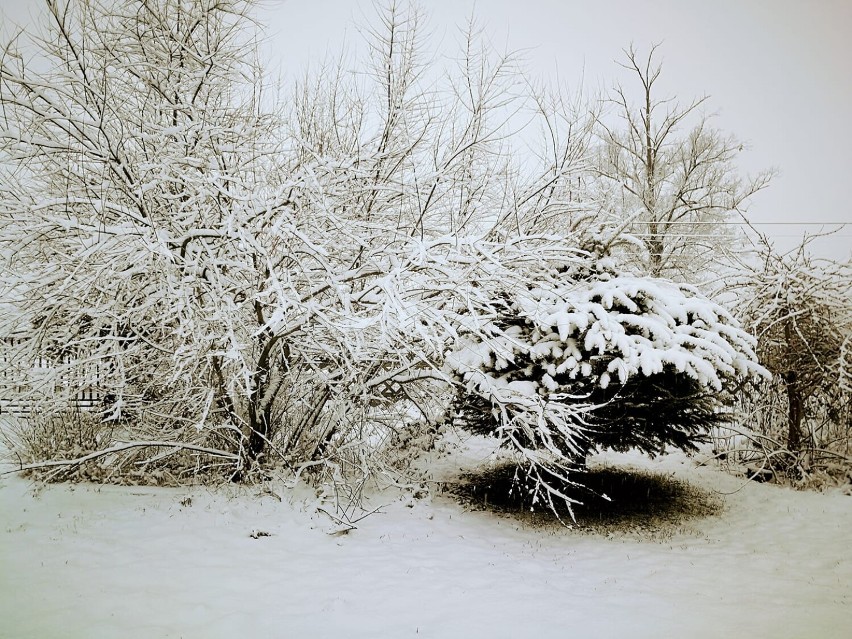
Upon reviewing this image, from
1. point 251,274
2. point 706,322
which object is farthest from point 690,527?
point 251,274

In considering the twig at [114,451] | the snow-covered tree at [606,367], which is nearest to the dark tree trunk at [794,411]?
the snow-covered tree at [606,367]

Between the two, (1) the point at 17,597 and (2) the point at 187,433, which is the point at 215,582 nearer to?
(1) the point at 17,597

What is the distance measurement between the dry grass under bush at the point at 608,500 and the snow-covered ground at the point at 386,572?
26cm

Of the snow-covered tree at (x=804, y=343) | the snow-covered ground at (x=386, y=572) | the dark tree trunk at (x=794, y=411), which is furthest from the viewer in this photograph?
the dark tree trunk at (x=794, y=411)

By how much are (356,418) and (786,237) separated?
6.30 meters

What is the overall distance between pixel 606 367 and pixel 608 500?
181 centimetres

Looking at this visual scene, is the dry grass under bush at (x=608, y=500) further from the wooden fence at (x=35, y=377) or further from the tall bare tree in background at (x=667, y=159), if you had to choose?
the tall bare tree in background at (x=667, y=159)

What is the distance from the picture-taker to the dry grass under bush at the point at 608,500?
5.64 metres

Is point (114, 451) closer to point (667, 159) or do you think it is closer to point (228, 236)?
point (228, 236)

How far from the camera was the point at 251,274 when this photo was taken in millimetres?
5199

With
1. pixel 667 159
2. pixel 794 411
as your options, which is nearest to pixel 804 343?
pixel 794 411

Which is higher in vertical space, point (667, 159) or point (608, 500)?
point (667, 159)

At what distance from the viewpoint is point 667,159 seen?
1557 centimetres

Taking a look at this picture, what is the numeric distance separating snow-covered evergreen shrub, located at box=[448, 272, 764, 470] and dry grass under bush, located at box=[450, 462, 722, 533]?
2.61ft
